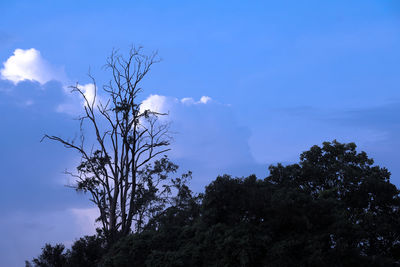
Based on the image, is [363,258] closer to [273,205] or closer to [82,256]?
[273,205]

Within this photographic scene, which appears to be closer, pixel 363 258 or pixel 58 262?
pixel 363 258

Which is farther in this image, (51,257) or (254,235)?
(51,257)

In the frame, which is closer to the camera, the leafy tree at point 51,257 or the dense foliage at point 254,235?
the dense foliage at point 254,235

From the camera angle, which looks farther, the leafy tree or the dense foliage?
the leafy tree

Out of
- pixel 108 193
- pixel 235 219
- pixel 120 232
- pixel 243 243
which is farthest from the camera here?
pixel 108 193

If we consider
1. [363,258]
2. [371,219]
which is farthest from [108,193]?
[363,258]

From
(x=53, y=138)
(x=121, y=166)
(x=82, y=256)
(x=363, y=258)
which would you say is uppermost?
(x=53, y=138)

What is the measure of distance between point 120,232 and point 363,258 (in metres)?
14.1

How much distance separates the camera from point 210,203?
16859 mm

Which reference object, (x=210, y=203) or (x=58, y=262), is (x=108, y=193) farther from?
(x=210, y=203)

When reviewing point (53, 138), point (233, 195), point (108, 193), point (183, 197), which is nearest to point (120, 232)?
point (108, 193)

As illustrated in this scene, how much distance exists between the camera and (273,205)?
16.0 meters

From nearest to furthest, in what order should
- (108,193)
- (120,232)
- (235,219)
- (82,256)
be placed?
1. (235,219)
2. (82,256)
3. (120,232)
4. (108,193)

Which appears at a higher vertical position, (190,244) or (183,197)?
(183,197)
